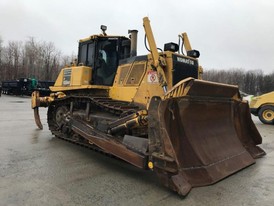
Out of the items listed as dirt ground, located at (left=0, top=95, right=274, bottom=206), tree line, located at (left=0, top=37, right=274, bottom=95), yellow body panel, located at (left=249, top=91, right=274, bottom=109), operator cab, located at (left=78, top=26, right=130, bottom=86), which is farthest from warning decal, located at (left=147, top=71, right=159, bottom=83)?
tree line, located at (left=0, top=37, right=274, bottom=95)

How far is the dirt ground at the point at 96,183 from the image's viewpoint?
3.45 meters

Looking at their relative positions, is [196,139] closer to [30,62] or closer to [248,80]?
[30,62]

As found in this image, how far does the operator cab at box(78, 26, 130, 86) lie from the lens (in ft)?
22.1

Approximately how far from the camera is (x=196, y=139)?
4387 millimetres

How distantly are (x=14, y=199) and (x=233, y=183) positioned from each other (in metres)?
3.13

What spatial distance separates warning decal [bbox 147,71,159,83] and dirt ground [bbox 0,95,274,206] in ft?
5.57

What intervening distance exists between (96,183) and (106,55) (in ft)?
12.3

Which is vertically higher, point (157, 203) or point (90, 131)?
point (90, 131)

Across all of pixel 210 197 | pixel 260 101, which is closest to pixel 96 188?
pixel 210 197

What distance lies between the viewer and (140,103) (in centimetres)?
546

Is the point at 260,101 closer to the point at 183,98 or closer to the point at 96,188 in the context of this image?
the point at 183,98

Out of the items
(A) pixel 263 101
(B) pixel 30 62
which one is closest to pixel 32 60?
(B) pixel 30 62

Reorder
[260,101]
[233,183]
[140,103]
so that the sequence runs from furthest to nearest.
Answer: [260,101]
[140,103]
[233,183]

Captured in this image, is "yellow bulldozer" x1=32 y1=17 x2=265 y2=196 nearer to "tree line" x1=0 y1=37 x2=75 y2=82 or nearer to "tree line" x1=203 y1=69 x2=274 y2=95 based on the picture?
"tree line" x1=0 y1=37 x2=75 y2=82
